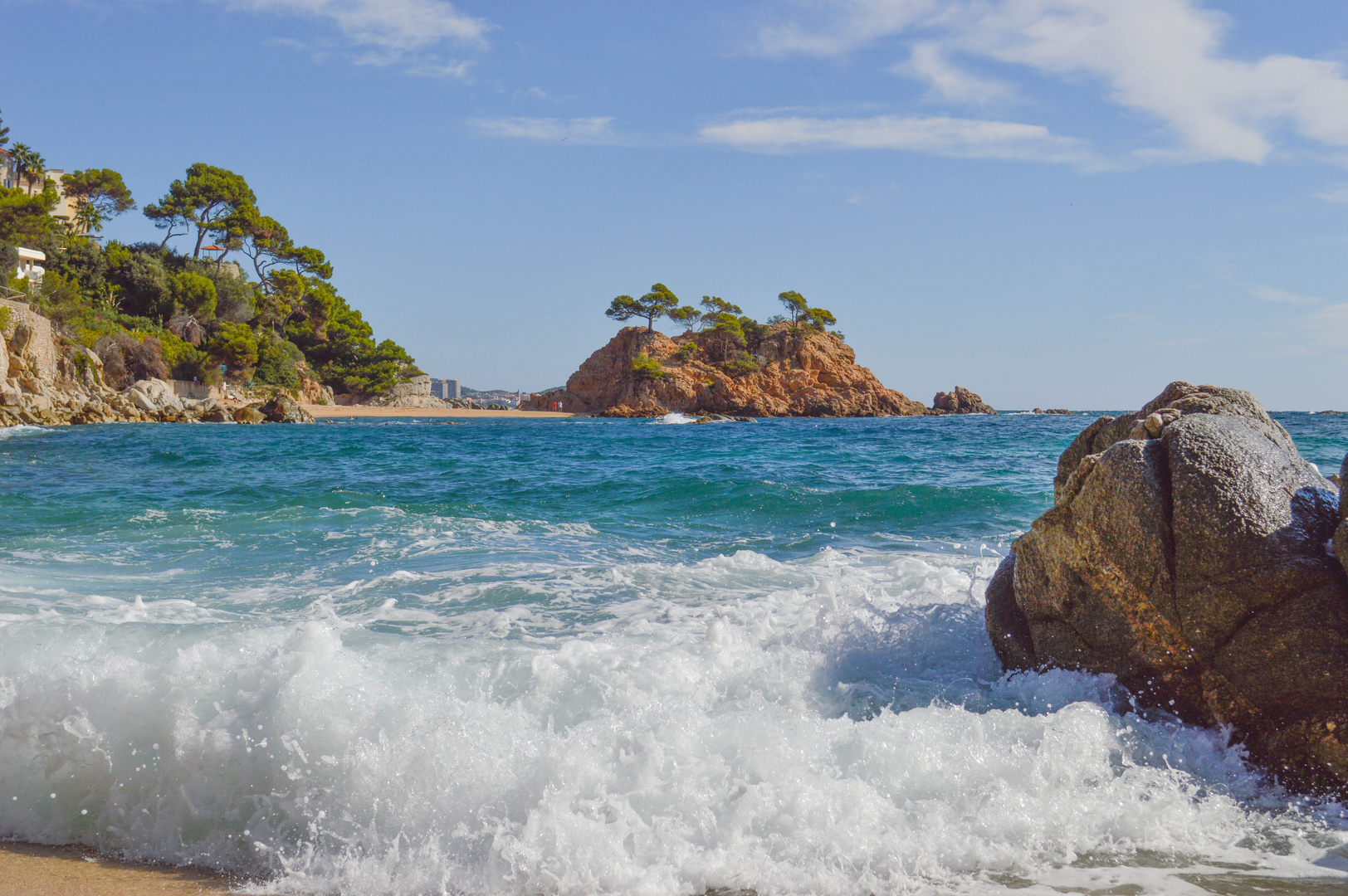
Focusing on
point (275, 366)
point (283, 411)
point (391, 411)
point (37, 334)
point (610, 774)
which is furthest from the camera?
point (391, 411)

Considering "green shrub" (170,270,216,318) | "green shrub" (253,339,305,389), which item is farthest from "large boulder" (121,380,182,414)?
"green shrub" (170,270,216,318)

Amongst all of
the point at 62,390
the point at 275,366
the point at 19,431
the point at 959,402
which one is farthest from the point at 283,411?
the point at 959,402

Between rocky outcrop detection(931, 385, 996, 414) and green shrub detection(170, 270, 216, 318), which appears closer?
green shrub detection(170, 270, 216, 318)

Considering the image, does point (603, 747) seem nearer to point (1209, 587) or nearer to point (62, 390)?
point (1209, 587)

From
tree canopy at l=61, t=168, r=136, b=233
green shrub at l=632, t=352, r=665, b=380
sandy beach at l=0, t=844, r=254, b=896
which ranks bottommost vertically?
sandy beach at l=0, t=844, r=254, b=896

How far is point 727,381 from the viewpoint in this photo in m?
71.8

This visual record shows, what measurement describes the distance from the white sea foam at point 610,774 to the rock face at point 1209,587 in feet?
0.58

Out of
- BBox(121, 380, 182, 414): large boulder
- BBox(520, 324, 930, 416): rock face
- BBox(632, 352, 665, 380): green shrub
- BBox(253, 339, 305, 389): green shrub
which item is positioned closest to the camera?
BBox(121, 380, 182, 414): large boulder

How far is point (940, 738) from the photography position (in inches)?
118

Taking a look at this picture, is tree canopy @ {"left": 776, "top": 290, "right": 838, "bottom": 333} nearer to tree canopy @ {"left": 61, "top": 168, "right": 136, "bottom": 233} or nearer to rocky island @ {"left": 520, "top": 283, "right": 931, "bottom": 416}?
rocky island @ {"left": 520, "top": 283, "right": 931, "bottom": 416}

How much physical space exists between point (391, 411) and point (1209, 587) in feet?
198

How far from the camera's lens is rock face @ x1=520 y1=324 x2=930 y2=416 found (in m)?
70.8

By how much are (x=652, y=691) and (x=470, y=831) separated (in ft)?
3.72

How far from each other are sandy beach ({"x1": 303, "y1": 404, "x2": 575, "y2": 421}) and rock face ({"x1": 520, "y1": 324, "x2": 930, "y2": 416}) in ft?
22.9
